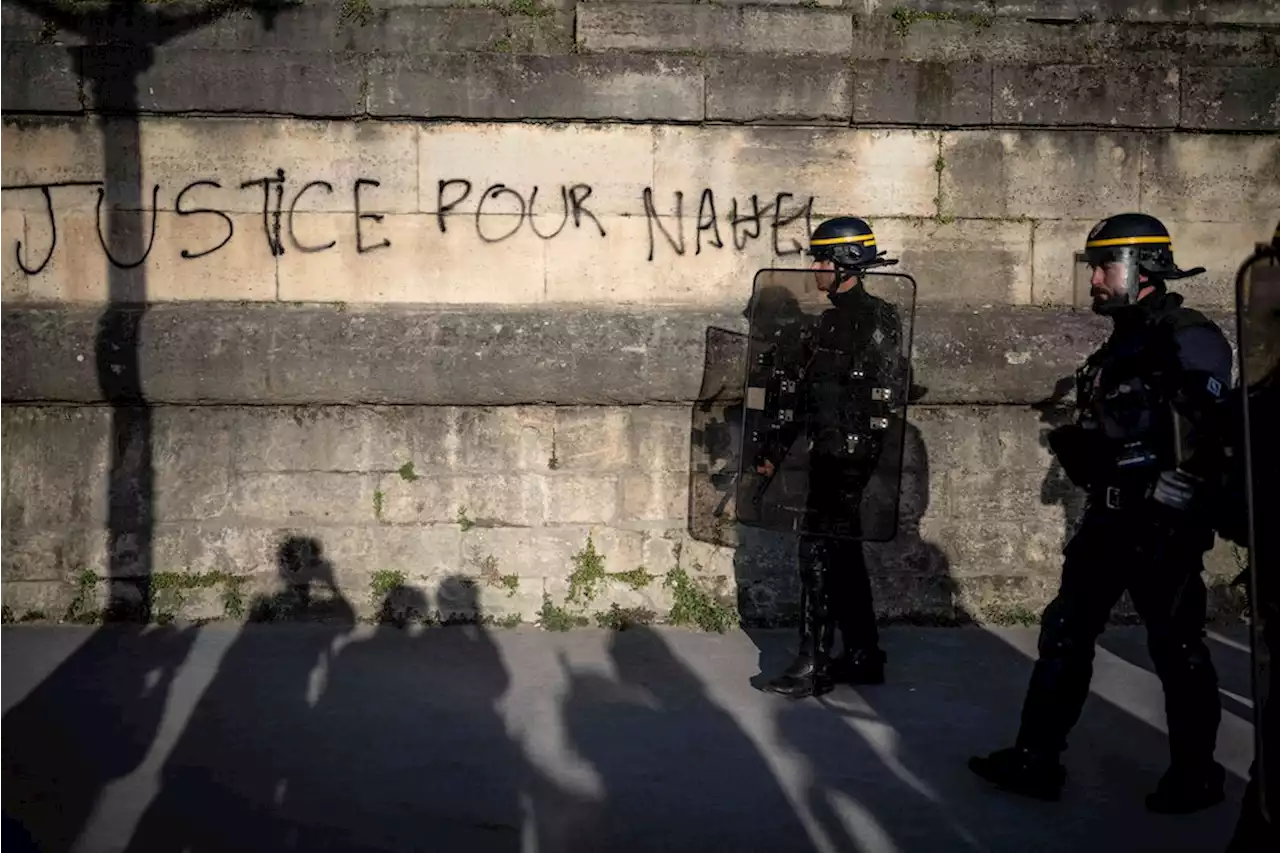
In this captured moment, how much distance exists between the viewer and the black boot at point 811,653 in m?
5.95

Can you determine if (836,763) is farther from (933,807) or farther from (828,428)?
(828,428)

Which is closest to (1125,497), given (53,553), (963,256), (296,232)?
(963,256)

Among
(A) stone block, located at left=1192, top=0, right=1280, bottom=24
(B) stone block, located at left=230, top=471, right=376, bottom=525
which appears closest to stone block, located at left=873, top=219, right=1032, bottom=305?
(A) stone block, located at left=1192, top=0, right=1280, bottom=24

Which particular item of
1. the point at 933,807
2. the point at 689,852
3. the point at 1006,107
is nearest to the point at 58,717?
the point at 689,852

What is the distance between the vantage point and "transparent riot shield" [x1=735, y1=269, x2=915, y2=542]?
5.92m

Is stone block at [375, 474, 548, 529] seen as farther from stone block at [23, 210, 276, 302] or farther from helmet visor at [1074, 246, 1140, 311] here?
helmet visor at [1074, 246, 1140, 311]

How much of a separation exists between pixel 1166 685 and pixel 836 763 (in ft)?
4.07

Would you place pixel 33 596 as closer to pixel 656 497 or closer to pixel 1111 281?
pixel 656 497

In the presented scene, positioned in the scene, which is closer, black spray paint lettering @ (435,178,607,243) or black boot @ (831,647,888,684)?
black boot @ (831,647,888,684)

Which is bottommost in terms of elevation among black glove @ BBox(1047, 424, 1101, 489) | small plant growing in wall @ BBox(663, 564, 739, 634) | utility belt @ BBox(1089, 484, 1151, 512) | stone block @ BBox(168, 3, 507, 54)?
small plant growing in wall @ BBox(663, 564, 739, 634)

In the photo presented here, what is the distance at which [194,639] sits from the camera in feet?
21.9

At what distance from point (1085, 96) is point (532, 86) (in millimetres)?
2929

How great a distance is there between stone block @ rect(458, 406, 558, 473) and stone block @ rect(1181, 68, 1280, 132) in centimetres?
377

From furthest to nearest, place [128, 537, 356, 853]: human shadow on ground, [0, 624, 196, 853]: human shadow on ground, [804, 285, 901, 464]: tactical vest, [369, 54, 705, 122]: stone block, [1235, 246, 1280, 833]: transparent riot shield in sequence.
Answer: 1. [369, 54, 705, 122]: stone block
2. [804, 285, 901, 464]: tactical vest
3. [0, 624, 196, 853]: human shadow on ground
4. [128, 537, 356, 853]: human shadow on ground
5. [1235, 246, 1280, 833]: transparent riot shield
